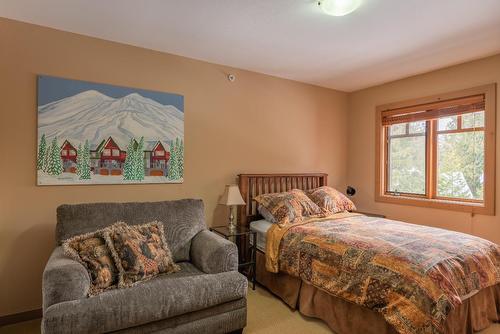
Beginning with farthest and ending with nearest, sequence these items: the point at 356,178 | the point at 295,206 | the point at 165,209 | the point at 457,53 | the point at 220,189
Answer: the point at 356,178
the point at 220,189
the point at 295,206
the point at 457,53
the point at 165,209

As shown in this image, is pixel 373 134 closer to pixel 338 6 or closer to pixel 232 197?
pixel 232 197

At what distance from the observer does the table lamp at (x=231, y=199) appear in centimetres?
307

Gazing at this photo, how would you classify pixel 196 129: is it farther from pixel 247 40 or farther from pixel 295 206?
pixel 295 206

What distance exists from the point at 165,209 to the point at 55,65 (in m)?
1.57

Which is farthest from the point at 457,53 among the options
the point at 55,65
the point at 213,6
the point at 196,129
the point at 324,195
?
the point at 55,65

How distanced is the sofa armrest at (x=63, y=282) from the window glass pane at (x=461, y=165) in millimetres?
3775

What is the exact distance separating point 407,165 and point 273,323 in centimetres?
275

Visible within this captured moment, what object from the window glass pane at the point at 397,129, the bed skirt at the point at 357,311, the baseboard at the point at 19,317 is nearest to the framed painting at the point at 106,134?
the baseboard at the point at 19,317

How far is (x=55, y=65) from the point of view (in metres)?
2.52

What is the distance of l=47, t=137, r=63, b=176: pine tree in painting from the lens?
2.50 metres

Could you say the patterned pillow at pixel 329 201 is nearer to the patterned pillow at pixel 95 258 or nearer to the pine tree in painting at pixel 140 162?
the pine tree in painting at pixel 140 162

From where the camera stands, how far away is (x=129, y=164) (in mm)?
2834

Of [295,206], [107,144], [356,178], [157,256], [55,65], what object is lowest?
[157,256]

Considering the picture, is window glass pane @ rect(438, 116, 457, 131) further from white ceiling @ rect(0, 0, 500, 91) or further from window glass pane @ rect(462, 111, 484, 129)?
white ceiling @ rect(0, 0, 500, 91)
